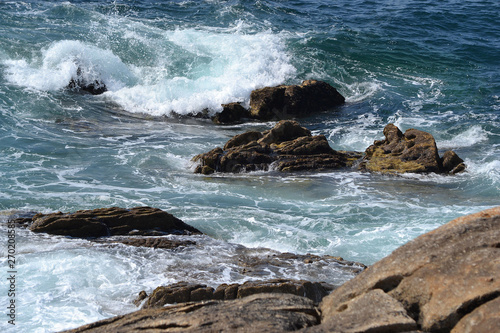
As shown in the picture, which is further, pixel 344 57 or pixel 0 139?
pixel 344 57

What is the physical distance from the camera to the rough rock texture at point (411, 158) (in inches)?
519

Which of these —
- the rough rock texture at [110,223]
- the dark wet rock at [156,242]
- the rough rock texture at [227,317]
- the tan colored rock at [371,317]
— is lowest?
the dark wet rock at [156,242]

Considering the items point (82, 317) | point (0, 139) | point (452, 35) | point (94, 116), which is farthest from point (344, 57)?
point (82, 317)

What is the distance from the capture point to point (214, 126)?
17.7 m

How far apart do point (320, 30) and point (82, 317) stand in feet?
73.1

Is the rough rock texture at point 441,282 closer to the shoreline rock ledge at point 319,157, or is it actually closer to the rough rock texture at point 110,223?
the rough rock texture at point 110,223

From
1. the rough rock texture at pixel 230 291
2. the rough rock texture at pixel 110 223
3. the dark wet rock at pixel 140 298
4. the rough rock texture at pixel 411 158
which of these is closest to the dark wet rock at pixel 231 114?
the rough rock texture at pixel 411 158

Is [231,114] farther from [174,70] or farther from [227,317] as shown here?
[227,317]

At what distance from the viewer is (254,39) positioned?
24.8 m

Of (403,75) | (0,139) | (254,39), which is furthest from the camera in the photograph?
(254,39)

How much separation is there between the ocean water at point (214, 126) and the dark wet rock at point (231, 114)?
707mm

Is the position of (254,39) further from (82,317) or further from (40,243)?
(82,317)

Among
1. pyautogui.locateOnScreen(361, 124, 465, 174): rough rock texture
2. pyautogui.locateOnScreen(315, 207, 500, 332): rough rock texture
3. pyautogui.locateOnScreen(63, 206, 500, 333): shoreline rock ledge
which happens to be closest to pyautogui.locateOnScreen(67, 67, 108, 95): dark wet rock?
pyautogui.locateOnScreen(361, 124, 465, 174): rough rock texture

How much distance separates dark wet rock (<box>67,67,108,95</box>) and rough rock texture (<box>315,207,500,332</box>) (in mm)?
17016
